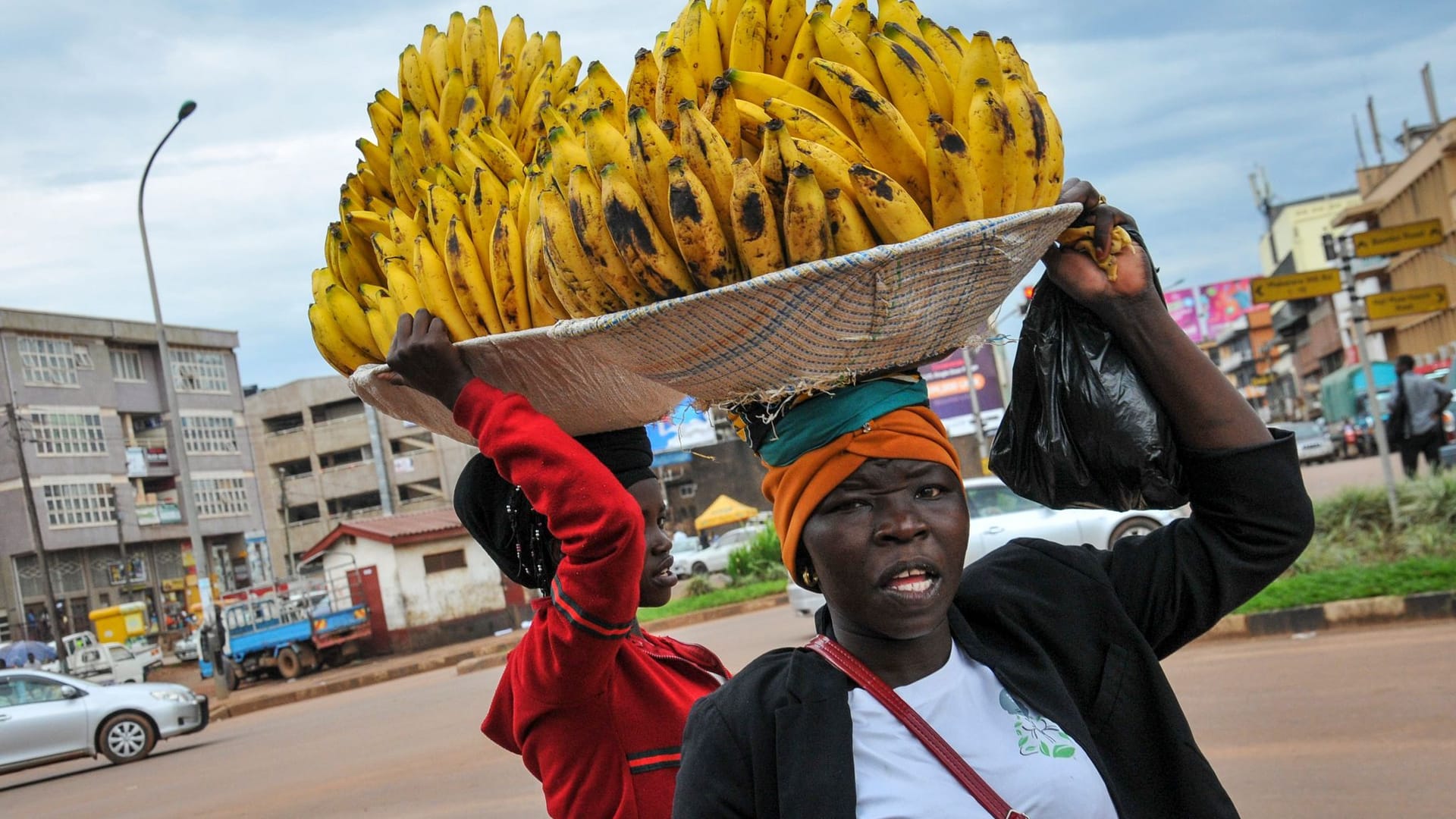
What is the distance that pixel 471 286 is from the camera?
7.20 feet

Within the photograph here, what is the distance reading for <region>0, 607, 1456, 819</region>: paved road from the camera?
221 inches

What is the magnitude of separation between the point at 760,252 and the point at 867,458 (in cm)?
34

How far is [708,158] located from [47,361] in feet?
188

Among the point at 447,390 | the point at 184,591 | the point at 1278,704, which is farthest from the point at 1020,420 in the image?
the point at 184,591

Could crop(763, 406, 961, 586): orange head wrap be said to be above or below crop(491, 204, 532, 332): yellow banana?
below

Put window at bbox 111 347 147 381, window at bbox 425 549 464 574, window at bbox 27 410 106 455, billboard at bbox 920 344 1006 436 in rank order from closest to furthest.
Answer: window at bbox 425 549 464 574, billboard at bbox 920 344 1006 436, window at bbox 27 410 106 455, window at bbox 111 347 147 381

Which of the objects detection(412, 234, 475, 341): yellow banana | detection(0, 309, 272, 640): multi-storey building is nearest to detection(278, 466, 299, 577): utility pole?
detection(0, 309, 272, 640): multi-storey building

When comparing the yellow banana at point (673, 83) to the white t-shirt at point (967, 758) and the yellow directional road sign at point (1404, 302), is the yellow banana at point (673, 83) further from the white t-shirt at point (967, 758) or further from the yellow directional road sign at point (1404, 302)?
the yellow directional road sign at point (1404, 302)

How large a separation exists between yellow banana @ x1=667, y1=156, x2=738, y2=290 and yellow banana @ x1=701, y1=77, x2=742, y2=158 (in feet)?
0.51

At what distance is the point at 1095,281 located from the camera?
6.37ft

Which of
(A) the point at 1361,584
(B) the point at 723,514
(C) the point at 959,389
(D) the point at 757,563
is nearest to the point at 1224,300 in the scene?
(C) the point at 959,389

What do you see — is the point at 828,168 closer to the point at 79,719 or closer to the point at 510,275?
the point at 510,275

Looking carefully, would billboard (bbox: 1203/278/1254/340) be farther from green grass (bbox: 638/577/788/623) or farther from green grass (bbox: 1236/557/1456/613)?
green grass (bbox: 1236/557/1456/613)

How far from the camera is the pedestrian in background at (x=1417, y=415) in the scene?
13.4 m
